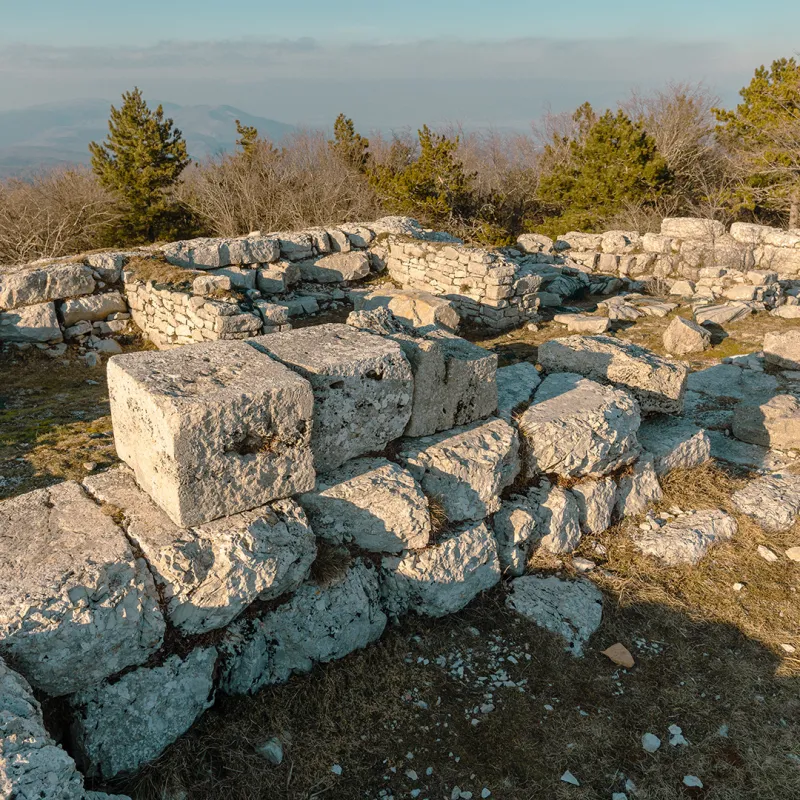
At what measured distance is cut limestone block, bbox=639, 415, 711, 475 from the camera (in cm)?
516

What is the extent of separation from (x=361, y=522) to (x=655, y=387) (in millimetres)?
3087

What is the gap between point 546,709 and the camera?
10.9 feet

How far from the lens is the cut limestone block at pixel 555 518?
4.39 meters

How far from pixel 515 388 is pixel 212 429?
9.01ft

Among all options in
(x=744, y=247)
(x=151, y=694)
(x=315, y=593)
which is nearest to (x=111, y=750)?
(x=151, y=694)

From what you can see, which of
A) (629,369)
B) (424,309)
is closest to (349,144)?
(424,309)

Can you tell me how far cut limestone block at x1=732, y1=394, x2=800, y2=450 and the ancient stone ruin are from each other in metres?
0.02

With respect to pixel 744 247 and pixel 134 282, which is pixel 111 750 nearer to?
pixel 134 282

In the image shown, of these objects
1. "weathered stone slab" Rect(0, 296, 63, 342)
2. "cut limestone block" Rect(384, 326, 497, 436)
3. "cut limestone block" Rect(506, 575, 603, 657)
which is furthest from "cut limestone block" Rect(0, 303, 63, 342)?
"cut limestone block" Rect(506, 575, 603, 657)

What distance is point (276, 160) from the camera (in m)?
19.2

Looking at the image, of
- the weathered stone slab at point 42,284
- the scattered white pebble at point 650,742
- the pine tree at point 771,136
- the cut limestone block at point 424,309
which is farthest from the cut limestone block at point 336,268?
the pine tree at point 771,136

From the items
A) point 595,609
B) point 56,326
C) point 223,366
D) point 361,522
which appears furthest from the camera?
point 56,326

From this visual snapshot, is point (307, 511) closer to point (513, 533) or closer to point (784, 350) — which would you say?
point (513, 533)

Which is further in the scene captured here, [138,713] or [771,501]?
[771,501]
